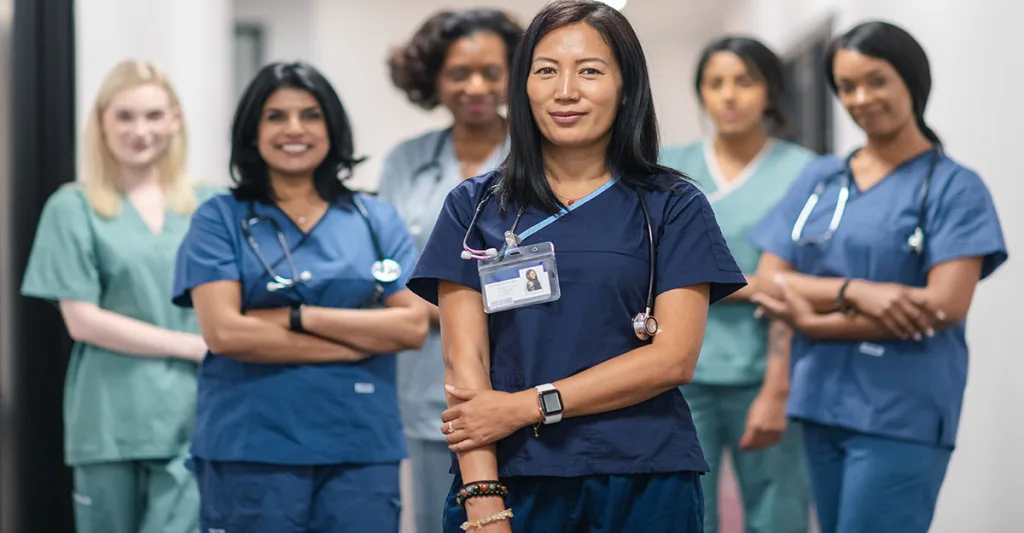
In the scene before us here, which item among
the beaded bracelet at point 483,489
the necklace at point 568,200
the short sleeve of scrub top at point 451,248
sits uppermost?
the necklace at point 568,200

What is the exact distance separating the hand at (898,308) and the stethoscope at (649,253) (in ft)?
3.04

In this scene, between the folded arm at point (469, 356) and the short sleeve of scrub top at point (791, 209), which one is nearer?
the folded arm at point (469, 356)

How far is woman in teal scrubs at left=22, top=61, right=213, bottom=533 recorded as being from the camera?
2777mm

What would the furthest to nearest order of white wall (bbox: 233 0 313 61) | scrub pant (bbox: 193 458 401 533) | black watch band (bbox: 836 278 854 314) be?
white wall (bbox: 233 0 313 61), black watch band (bbox: 836 278 854 314), scrub pant (bbox: 193 458 401 533)

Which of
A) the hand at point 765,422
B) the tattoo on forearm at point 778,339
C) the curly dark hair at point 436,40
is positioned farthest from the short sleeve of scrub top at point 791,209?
the curly dark hair at point 436,40

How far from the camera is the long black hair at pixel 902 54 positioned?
253cm

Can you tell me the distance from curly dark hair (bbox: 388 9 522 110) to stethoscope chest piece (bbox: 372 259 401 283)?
785mm

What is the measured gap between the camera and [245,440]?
227cm

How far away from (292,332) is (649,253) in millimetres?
891

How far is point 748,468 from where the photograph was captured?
2955 mm

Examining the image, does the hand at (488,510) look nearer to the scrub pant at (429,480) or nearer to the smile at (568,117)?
the smile at (568,117)

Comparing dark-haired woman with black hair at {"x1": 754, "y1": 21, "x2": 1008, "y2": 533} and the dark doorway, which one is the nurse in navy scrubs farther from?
the dark doorway

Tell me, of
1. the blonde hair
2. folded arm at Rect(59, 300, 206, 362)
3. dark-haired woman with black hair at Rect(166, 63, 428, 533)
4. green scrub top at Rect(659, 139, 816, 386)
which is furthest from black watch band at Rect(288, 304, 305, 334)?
green scrub top at Rect(659, 139, 816, 386)

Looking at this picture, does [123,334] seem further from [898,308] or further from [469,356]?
[898,308]
